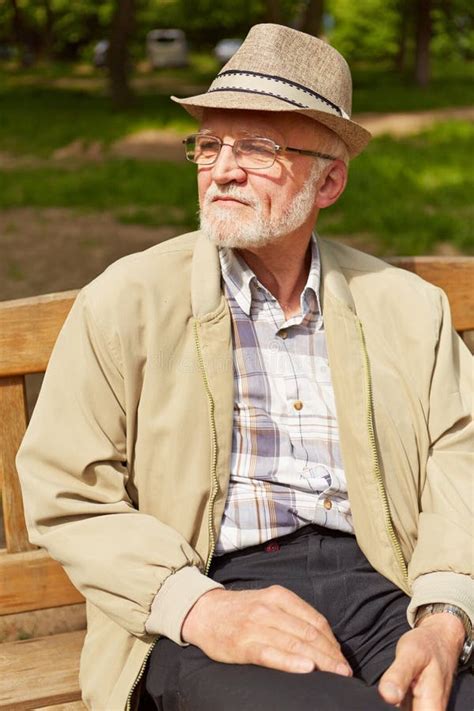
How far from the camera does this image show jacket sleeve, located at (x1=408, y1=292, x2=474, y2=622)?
2.94 metres

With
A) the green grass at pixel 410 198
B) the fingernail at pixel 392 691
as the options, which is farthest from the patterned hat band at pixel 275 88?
the green grass at pixel 410 198

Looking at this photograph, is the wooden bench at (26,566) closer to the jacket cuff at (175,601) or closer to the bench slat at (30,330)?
the bench slat at (30,330)

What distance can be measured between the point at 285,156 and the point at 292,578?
1.12 m

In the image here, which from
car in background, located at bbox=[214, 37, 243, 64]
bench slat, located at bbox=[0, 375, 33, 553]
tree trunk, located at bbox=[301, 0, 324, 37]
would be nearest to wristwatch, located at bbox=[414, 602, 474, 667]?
bench slat, located at bbox=[0, 375, 33, 553]

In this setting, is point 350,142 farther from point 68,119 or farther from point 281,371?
point 68,119

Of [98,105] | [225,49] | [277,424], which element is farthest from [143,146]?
[225,49]

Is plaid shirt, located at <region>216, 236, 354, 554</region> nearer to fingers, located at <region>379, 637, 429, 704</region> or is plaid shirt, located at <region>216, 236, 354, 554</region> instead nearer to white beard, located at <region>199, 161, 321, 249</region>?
white beard, located at <region>199, 161, 321, 249</region>

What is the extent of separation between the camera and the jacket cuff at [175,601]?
265 cm

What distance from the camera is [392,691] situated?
8.02 ft

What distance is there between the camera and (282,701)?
240 centimetres

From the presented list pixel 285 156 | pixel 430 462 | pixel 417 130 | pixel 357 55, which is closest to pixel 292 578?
pixel 430 462

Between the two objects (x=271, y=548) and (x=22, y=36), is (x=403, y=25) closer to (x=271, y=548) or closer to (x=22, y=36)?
(x=22, y=36)

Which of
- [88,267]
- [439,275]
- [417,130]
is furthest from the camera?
[417,130]

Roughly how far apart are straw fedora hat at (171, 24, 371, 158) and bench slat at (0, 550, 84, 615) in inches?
54.1
